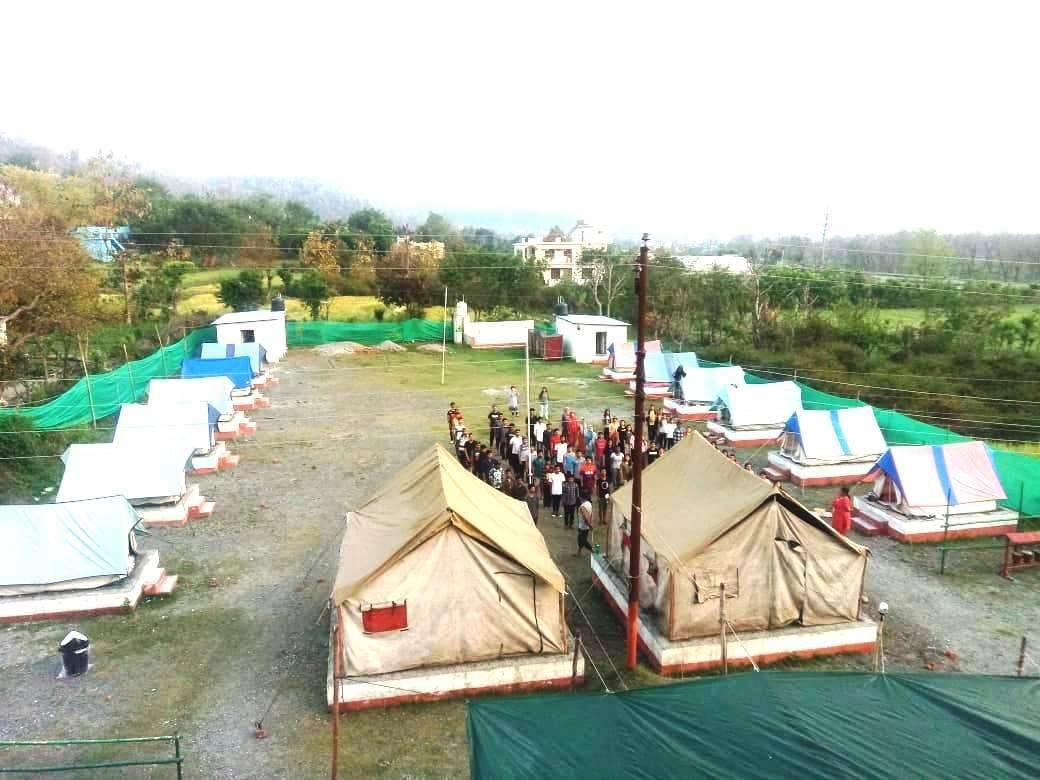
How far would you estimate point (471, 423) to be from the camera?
865 inches

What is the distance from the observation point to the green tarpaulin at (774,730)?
4770mm

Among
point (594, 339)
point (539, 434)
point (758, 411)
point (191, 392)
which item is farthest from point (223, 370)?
point (758, 411)

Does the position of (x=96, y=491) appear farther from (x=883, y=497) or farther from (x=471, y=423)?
(x=883, y=497)

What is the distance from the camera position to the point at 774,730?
16.7 ft

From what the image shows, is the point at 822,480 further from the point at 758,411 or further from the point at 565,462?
the point at 565,462

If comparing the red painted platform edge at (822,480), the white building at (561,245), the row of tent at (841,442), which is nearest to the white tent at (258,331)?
the row of tent at (841,442)

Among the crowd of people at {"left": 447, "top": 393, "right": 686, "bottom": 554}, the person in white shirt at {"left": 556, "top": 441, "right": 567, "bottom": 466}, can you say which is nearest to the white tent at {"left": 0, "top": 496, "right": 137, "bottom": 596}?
the crowd of people at {"left": 447, "top": 393, "right": 686, "bottom": 554}

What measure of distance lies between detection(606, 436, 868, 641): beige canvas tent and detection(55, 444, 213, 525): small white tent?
9267 mm

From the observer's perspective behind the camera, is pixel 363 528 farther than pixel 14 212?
No

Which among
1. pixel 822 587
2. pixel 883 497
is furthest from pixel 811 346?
pixel 822 587

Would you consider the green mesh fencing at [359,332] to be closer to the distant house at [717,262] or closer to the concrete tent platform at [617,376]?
the concrete tent platform at [617,376]

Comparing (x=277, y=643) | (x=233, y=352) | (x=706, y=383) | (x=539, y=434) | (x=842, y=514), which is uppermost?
(x=233, y=352)

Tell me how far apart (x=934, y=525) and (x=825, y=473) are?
322 cm

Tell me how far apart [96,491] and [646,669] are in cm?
1036
